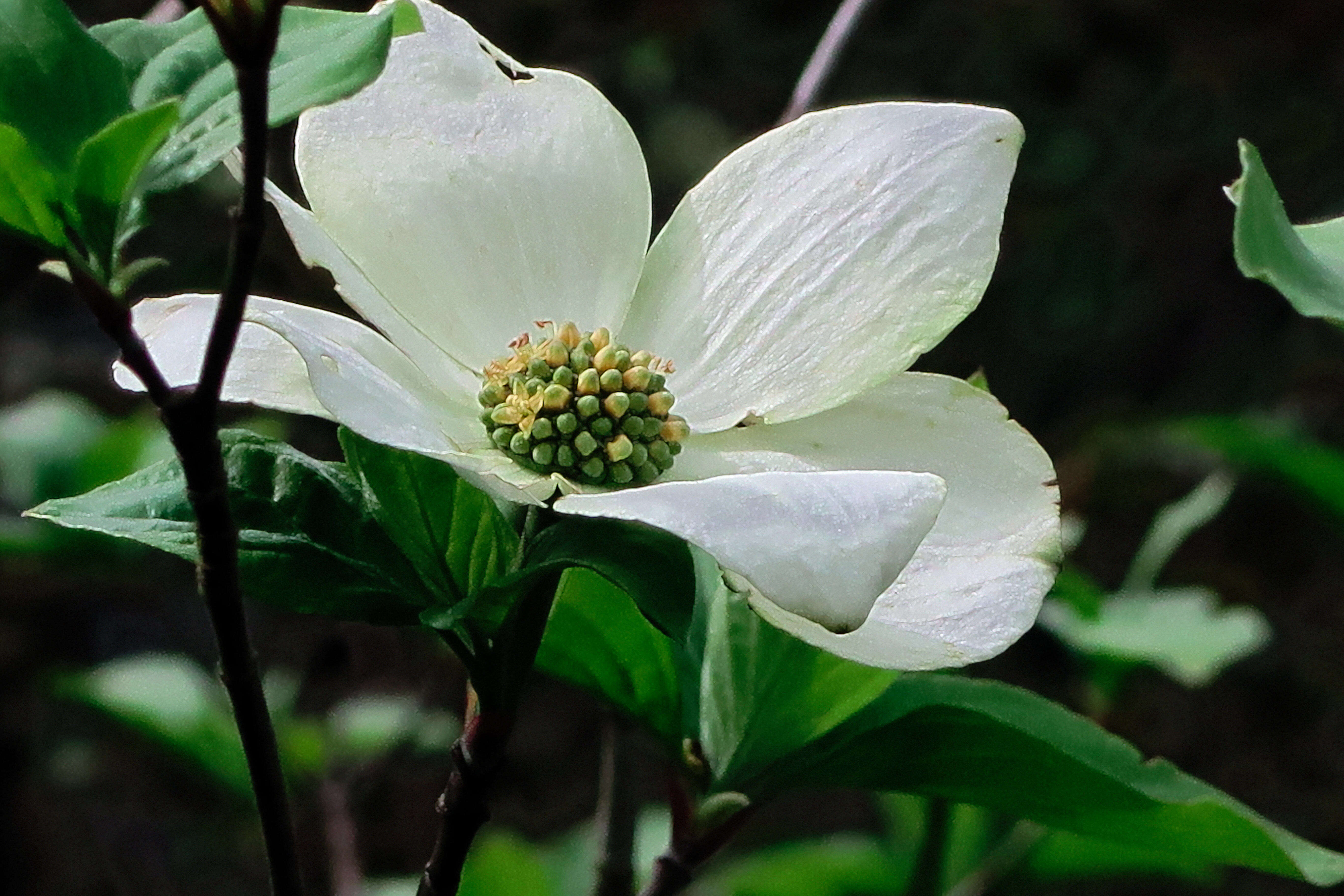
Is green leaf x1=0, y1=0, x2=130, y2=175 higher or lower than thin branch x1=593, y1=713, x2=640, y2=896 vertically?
higher

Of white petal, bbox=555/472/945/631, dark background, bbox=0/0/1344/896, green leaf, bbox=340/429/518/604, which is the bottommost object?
dark background, bbox=0/0/1344/896

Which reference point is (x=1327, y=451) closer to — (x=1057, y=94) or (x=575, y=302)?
(x=575, y=302)

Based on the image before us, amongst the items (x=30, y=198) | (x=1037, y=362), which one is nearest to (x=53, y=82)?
(x=30, y=198)

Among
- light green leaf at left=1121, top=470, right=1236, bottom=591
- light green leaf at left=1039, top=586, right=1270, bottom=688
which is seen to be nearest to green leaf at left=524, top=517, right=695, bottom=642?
light green leaf at left=1039, top=586, right=1270, bottom=688

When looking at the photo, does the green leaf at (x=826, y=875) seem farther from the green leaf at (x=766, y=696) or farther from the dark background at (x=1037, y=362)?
the dark background at (x=1037, y=362)

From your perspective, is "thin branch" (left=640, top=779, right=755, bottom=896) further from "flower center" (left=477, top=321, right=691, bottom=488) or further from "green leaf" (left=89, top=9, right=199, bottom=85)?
"green leaf" (left=89, top=9, right=199, bottom=85)

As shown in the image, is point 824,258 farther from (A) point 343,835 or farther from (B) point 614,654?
(A) point 343,835

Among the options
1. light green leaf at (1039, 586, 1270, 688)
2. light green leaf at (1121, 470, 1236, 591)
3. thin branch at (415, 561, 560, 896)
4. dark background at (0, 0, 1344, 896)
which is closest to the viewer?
thin branch at (415, 561, 560, 896)
